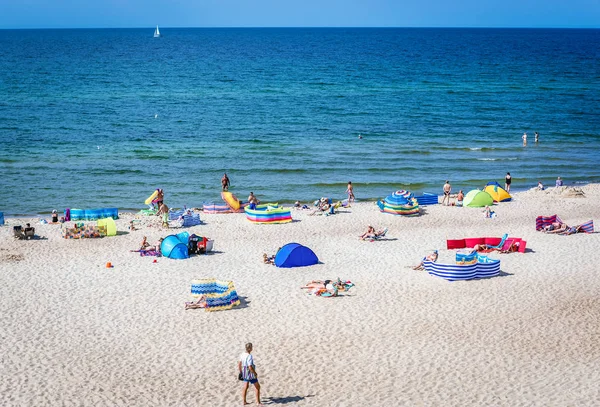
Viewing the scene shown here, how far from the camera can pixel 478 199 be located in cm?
3062

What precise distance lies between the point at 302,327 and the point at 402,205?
39.7ft

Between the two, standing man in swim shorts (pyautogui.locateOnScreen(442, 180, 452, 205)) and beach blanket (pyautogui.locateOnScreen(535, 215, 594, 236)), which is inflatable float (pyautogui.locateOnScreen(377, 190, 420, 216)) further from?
beach blanket (pyautogui.locateOnScreen(535, 215, 594, 236))

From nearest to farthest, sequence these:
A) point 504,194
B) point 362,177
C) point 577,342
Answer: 1. point 577,342
2. point 504,194
3. point 362,177

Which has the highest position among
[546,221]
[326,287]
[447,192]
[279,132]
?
[279,132]

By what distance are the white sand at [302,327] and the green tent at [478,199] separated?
13.8 feet

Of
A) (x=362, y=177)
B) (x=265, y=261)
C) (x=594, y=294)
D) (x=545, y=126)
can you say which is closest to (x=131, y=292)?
(x=265, y=261)

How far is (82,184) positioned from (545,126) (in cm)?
3441

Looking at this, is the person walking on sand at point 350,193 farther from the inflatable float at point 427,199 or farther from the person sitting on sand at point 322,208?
the inflatable float at point 427,199

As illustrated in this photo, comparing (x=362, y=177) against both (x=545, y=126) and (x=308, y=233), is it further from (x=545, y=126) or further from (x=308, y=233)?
(x=545, y=126)

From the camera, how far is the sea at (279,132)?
118 ft

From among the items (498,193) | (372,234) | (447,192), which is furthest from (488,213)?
(372,234)

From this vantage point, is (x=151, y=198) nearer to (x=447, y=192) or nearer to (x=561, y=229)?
(x=447, y=192)

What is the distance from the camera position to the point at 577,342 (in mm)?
17312

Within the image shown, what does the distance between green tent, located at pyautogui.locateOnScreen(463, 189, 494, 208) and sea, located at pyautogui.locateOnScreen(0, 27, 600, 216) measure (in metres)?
4.71
